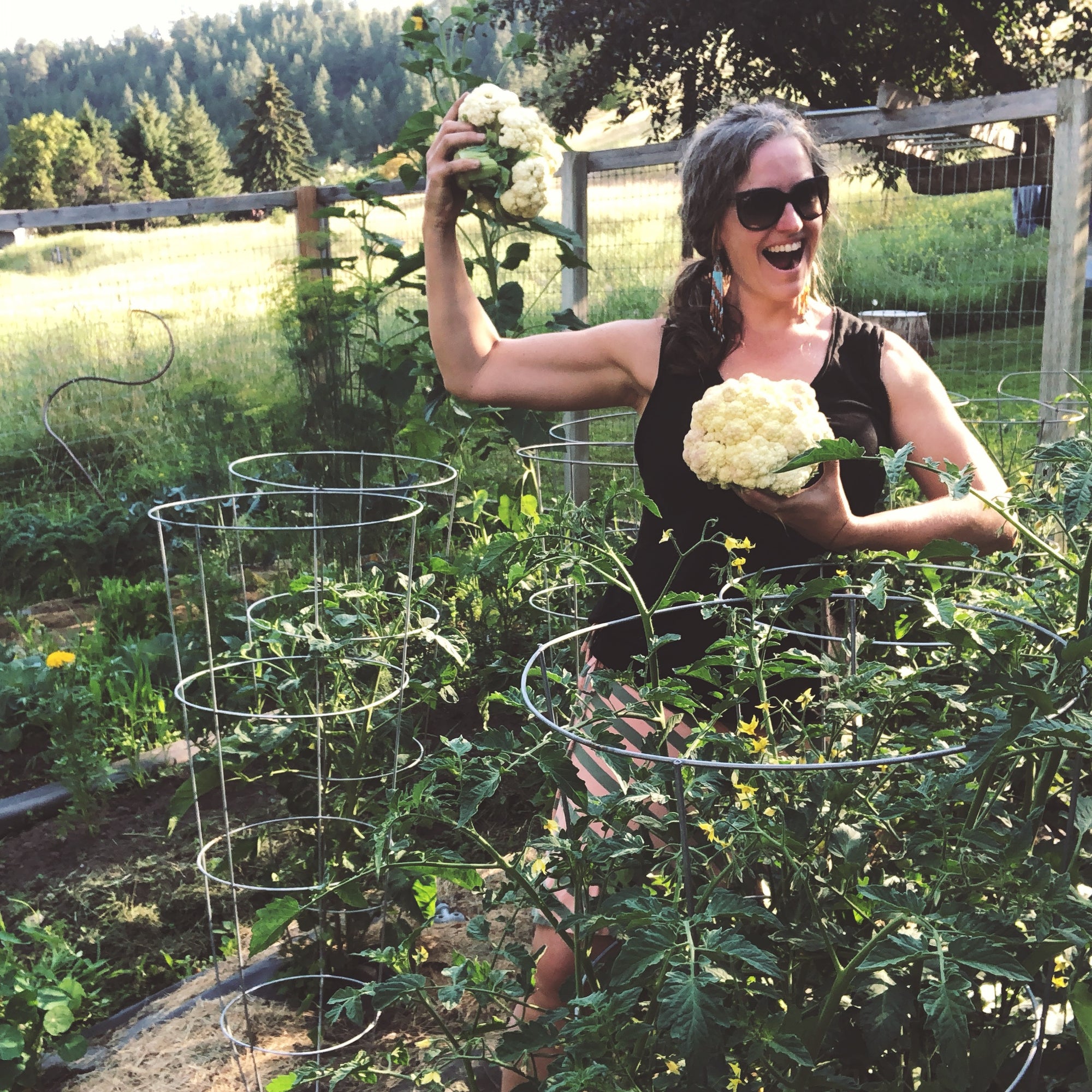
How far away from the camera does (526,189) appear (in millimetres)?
2133

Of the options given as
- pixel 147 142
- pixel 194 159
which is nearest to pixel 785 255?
pixel 194 159

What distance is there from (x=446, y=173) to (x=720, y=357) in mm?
566

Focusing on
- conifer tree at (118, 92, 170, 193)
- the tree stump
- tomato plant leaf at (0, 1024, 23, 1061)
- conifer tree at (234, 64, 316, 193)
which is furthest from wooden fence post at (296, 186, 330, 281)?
conifer tree at (118, 92, 170, 193)

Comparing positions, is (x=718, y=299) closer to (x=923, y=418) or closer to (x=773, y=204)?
(x=773, y=204)

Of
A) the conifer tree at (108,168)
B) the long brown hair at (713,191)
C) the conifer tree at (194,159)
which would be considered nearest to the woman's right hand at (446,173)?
the long brown hair at (713,191)

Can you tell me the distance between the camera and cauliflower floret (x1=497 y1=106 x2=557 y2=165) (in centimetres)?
214

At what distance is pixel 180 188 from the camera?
56.7m

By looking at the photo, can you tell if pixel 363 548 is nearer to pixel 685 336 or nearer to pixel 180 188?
pixel 685 336

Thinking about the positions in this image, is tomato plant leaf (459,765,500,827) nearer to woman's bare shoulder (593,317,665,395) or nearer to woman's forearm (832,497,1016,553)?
woman's forearm (832,497,1016,553)

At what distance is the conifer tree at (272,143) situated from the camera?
53219 mm

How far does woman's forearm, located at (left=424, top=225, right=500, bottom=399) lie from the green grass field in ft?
1.45

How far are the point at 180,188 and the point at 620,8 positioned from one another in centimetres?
4899

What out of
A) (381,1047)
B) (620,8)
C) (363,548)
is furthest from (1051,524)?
(620,8)

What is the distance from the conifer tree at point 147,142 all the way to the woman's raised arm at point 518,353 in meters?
59.9
